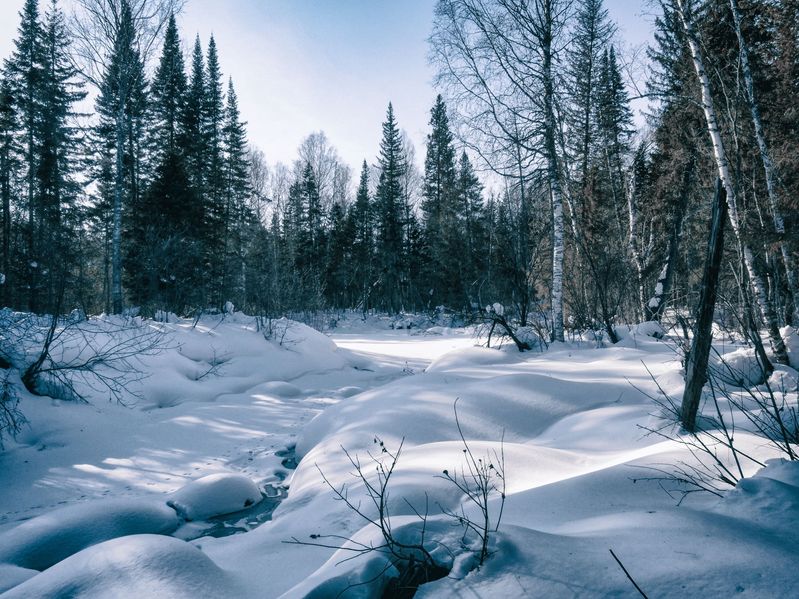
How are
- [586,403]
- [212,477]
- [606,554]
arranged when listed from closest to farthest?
1. [606,554]
2. [212,477]
3. [586,403]

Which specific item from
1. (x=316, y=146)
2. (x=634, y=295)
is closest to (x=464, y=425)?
(x=634, y=295)

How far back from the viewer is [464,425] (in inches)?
160

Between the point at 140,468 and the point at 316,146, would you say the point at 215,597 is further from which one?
the point at 316,146

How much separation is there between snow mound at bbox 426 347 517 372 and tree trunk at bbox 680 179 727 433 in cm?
437

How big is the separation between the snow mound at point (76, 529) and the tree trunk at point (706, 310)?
3.85m

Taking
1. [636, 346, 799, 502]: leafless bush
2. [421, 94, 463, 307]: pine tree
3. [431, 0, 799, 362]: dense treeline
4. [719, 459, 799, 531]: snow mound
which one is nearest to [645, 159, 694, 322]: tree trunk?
[431, 0, 799, 362]: dense treeline

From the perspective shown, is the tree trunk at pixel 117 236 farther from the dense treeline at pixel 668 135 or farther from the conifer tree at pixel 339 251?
the conifer tree at pixel 339 251

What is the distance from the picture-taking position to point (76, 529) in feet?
8.80

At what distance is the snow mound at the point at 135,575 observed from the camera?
1690mm

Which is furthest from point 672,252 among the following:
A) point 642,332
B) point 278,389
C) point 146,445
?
point 146,445

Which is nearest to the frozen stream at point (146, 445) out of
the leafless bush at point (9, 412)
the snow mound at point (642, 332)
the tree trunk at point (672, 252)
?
the leafless bush at point (9, 412)

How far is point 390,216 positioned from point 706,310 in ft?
83.2

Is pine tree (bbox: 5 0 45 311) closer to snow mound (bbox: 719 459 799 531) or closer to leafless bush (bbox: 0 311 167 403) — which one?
leafless bush (bbox: 0 311 167 403)

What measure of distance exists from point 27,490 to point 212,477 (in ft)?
5.96
